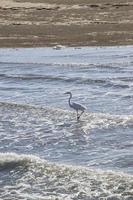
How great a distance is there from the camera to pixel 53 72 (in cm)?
2842

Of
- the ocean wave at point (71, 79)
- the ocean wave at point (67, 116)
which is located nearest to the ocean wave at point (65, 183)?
the ocean wave at point (67, 116)

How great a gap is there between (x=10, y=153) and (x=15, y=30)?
3274 cm

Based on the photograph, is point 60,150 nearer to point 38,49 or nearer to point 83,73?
point 83,73

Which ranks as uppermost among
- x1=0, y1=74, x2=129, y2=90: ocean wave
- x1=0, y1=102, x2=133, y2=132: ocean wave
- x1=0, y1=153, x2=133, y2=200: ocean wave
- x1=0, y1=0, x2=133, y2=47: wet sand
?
x1=0, y1=0, x2=133, y2=47: wet sand

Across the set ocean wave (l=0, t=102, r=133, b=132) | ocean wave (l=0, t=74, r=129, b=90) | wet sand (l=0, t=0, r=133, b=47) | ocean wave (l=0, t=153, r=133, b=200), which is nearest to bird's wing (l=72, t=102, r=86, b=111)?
ocean wave (l=0, t=102, r=133, b=132)

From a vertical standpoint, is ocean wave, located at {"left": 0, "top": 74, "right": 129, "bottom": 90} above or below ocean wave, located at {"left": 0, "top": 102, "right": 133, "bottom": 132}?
above

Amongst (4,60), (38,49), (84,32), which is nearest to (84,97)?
(4,60)

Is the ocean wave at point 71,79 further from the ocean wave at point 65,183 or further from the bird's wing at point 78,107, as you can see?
the ocean wave at point 65,183

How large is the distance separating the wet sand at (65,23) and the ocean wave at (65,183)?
26.7 m

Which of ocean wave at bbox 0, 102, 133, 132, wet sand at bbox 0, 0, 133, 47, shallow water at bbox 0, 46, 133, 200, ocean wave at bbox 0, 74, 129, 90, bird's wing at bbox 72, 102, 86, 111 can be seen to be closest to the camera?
Result: shallow water at bbox 0, 46, 133, 200

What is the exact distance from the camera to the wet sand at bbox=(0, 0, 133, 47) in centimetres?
4159

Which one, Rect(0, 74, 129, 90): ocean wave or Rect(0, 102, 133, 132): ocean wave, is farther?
Rect(0, 74, 129, 90): ocean wave

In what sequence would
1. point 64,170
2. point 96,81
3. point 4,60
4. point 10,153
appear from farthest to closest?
point 4,60, point 96,81, point 10,153, point 64,170

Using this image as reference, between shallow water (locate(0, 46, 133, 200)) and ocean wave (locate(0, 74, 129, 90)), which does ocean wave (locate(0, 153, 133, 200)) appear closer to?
shallow water (locate(0, 46, 133, 200))
